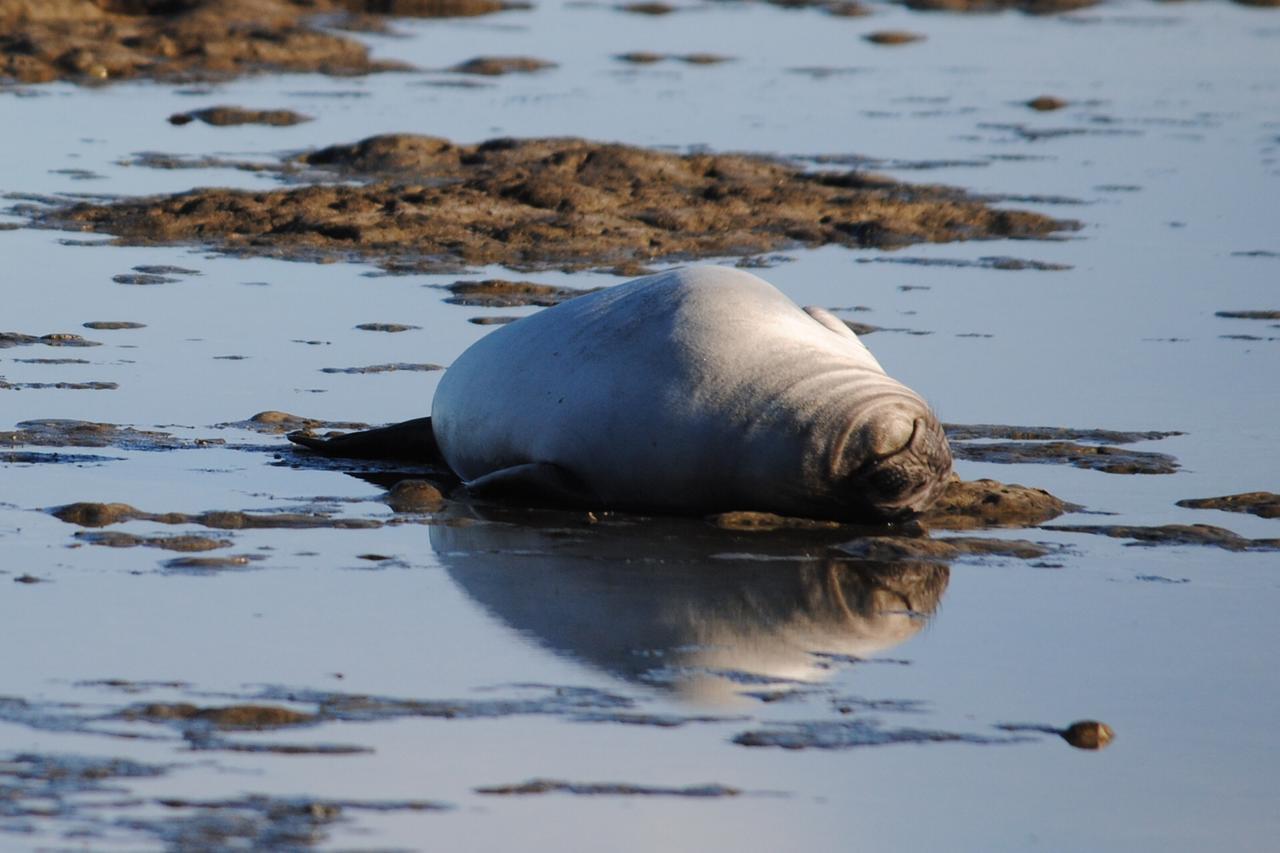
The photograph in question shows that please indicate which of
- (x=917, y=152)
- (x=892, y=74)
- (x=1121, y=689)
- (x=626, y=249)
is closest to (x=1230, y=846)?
(x=1121, y=689)

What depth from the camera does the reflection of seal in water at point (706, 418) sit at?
23.8 ft

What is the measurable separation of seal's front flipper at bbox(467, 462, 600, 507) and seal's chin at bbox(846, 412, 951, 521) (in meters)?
0.85

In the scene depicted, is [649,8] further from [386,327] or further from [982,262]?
[386,327]

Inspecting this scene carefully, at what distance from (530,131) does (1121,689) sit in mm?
14060

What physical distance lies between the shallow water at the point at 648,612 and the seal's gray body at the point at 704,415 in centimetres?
21

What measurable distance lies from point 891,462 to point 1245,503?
50.2 inches

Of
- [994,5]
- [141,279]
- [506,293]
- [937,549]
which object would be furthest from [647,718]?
[994,5]

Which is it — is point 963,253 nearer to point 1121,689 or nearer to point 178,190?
point 178,190

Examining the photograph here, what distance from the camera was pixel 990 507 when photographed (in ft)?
24.8

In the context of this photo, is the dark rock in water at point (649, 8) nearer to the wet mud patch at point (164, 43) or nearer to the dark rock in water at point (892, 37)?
the dark rock in water at point (892, 37)

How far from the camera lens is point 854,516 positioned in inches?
291

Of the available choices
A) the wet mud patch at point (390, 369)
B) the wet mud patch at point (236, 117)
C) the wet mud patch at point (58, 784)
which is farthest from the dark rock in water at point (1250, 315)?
the wet mud patch at point (236, 117)

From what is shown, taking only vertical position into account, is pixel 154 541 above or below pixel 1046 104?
below

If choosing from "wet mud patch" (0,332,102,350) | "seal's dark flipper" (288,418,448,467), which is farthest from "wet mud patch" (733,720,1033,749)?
"wet mud patch" (0,332,102,350)
